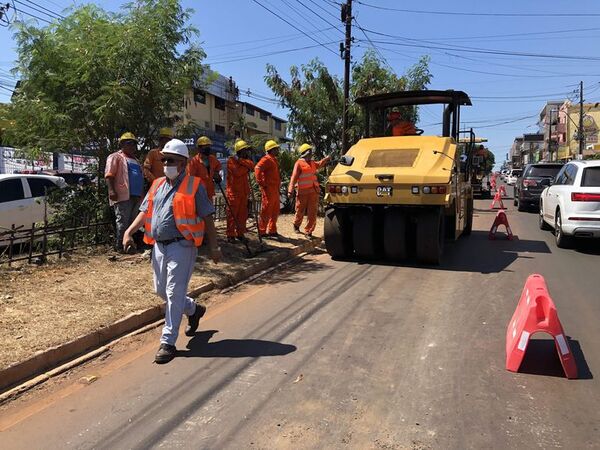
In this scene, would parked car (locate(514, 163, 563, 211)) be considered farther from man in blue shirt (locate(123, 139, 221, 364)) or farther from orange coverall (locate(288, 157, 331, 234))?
man in blue shirt (locate(123, 139, 221, 364))

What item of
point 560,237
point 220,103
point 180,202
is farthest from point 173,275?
point 220,103

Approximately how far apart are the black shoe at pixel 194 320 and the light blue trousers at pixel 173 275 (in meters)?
0.44

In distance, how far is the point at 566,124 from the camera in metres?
65.7

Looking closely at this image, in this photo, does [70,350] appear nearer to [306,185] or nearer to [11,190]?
[306,185]

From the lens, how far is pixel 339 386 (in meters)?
4.10

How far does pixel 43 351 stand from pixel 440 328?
375 centimetres

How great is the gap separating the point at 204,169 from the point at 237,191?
3.73 ft

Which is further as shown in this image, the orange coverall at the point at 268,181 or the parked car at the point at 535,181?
the parked car at the point at 535,181

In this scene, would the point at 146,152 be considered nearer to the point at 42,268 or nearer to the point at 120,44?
the point at 120,44

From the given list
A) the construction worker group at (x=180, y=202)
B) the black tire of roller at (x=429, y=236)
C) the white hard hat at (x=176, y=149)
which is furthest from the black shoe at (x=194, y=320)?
the black tire of roller at (x=429, y=236)

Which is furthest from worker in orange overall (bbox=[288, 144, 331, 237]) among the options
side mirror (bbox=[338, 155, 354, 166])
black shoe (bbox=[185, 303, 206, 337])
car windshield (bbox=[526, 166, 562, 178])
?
car windshield (bbox=[526, 166, 562, 178])

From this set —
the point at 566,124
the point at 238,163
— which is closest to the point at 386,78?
the point at 238,163

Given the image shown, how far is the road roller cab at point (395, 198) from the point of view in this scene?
8133 millimetres

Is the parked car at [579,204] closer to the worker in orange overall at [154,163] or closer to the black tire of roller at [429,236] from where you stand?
the black tire of roller at [429,236]
